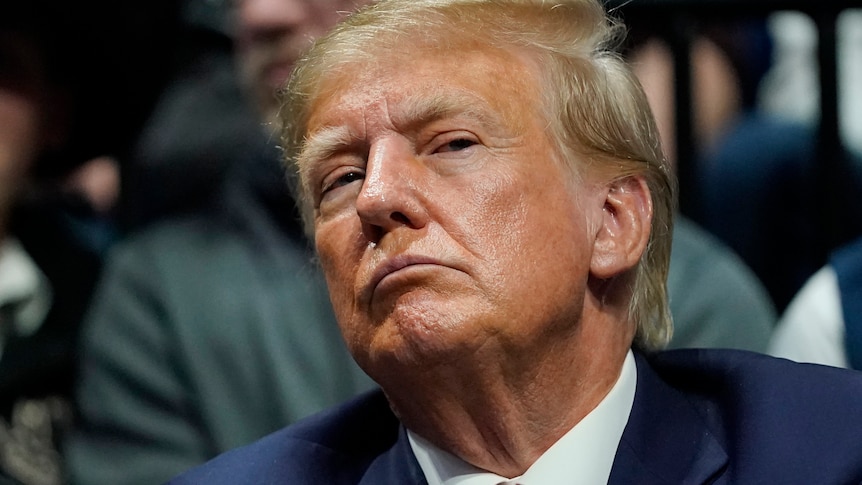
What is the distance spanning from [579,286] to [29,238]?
6.46ft

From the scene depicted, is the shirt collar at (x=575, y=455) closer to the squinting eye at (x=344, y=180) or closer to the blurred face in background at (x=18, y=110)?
the squinting eye at (x=344, y=180)

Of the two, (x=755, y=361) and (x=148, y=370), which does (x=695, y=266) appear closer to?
(x=755, y=361)

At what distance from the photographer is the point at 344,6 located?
3057 mm

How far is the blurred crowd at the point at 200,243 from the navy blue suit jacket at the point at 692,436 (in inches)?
26.6

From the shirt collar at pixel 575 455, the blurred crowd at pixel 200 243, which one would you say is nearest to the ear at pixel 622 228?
the shirt collar at pixel 575 455

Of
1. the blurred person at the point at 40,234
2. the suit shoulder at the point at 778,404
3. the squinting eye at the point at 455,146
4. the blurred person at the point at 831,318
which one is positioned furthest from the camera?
the blurred person at the point at 40,234

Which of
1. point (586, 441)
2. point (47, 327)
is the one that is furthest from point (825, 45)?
point (47, 327)

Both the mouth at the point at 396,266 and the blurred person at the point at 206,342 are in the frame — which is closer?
the mouth at the point at 396,266

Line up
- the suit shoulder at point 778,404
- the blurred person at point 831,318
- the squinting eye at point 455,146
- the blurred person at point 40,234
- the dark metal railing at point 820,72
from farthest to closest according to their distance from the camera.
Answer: the blurred person at point 40,234 < the dark metal railing at point 820,72 < the blurred person at point 831,318 < the squinting eye at point 455,146 < the suit shoulder at point 778,404

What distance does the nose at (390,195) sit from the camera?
1.78m

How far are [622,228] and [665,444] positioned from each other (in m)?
0.30

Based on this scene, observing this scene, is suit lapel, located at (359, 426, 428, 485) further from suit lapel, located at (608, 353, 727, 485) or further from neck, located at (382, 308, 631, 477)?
suit lapel, located at (608, 353, 727, 485)

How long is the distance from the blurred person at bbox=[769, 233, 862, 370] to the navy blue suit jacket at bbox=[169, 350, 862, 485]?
0.64m

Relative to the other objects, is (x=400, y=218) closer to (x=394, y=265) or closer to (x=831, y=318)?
(x=394, y=265)
